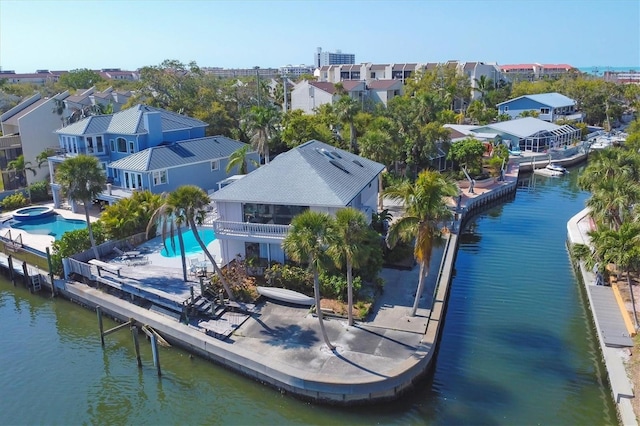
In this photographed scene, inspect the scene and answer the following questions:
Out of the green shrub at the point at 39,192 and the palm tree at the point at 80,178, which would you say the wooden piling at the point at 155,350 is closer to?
the palm tree at the point at 80,178

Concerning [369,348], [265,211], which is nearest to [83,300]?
[265,211]

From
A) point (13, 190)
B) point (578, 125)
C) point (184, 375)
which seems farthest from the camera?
point (578, 125)

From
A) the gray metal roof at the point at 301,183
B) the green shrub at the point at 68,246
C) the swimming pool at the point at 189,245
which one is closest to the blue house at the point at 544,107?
the gray metal roof at the point at 301,183

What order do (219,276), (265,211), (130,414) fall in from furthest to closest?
(265,211), (219,276), (130,414)

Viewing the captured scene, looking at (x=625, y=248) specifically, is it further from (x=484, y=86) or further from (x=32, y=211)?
(x=484, y=86)

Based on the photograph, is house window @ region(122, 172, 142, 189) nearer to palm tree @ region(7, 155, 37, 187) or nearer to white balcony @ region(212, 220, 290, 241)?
white balcony @ region(212, 220, 290, 241)

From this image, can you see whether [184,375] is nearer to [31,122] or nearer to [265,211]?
[265,211]
